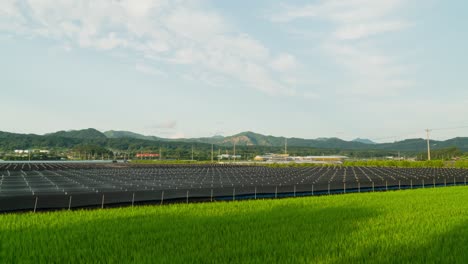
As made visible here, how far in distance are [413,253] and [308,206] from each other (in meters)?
9.31

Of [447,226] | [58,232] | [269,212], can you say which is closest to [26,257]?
[58,232]

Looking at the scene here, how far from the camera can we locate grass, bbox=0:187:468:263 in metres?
8.30

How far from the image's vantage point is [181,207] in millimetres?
17297

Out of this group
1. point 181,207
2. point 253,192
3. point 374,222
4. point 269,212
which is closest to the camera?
point 374,222

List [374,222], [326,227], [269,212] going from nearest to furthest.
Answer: [326,227], [374,222], [269,212]

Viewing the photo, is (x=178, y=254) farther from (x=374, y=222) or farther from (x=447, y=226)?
(x=447, y=226)

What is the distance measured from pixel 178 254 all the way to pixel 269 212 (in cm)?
783

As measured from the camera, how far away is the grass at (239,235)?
830cm

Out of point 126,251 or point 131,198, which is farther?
point 131,198

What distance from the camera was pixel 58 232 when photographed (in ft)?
36.9

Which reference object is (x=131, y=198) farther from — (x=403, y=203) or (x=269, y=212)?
(x=403, y=203)

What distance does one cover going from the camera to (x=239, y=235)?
10.7m

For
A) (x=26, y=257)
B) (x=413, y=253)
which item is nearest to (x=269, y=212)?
(x=413, y=253)

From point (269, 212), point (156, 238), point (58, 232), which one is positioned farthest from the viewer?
point (269, 212)
